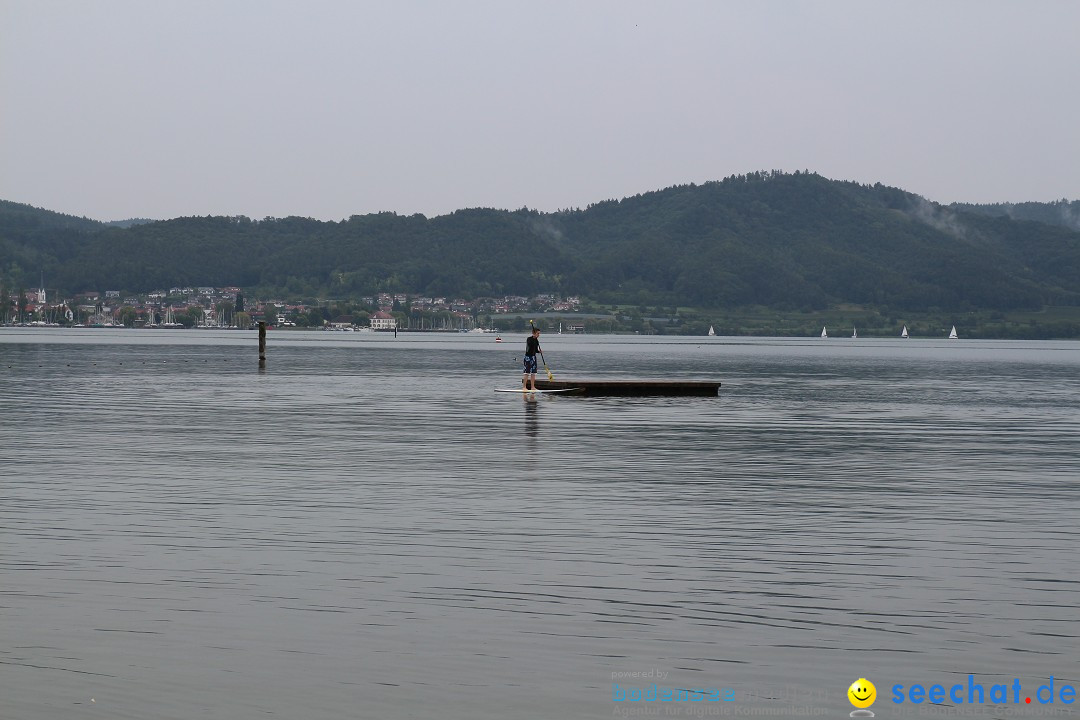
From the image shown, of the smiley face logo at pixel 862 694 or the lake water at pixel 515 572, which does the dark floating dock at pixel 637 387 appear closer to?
the lake water at pixel 515 572

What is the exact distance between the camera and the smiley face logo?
10.7 metres

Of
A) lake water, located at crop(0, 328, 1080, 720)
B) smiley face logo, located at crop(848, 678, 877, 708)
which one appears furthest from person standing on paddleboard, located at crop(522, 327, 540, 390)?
Answer: smiley face logo, located at crop(848, 678, 877, 708)

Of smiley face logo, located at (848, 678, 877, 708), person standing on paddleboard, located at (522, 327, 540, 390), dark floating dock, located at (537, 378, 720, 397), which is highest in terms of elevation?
person standing on paddleboard, located at (522, 327, 540, 390)

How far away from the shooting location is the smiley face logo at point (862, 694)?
10.7m

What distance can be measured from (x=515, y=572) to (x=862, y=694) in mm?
6377

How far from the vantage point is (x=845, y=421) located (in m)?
47.8

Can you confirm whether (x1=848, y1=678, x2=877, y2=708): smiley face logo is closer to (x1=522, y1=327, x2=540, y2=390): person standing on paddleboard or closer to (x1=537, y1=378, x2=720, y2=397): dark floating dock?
(x1=522, y1=327, x2=540, y2=390): person standing on paddleboard

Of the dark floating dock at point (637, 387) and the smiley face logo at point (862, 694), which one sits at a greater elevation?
the smiley face logo at point (862, 694)

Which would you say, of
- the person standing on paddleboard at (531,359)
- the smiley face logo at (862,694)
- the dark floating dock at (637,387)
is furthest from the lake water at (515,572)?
the dark floating dock at (637,387)

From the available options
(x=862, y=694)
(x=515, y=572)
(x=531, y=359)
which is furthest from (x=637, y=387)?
(x=862, y=694)

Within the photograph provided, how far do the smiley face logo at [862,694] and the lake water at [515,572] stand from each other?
0.12m

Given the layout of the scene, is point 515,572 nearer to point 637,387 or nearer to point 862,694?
point 862,694

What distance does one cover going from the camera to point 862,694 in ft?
35.4

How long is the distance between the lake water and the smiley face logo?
0.41 feet
